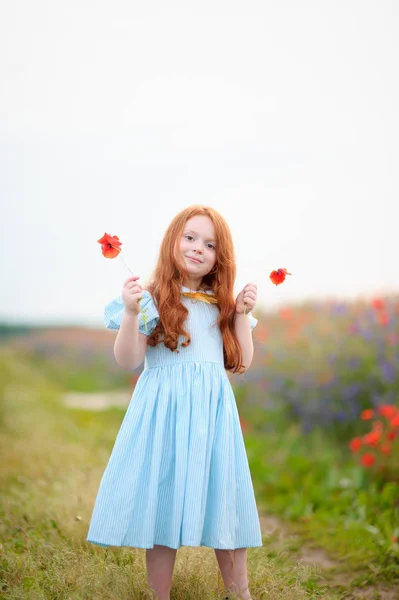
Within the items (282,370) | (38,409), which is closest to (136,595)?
(282,370)

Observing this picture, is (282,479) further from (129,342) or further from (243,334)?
(129,342)

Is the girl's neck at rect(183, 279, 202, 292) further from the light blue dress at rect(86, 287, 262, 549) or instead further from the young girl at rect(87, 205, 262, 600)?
the light blue dress at rect(86, 287, 262, 549)

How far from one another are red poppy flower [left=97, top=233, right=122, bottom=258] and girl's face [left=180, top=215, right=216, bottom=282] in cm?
29

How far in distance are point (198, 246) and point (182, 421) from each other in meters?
0.72

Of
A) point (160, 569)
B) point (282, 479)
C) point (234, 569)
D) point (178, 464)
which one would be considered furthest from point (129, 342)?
point (282, 479)

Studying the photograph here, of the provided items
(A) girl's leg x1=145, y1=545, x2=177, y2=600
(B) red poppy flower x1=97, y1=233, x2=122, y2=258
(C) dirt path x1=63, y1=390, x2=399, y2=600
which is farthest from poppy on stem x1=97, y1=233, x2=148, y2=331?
(C) dirt path x1=63, y1=390, x2=399, y2=600

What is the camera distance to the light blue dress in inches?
103

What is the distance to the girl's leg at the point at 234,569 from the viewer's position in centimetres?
276

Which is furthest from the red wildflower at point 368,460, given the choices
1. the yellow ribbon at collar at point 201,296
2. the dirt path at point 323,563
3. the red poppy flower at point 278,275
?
the yellow ribbon at collar at point 201,296

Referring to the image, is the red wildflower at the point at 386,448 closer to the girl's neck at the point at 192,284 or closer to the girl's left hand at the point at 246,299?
the girl's left hand at the point at 246,299

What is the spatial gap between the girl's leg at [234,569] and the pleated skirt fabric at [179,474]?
0.07 m

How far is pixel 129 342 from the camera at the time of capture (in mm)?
2697

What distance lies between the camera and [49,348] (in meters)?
19.5

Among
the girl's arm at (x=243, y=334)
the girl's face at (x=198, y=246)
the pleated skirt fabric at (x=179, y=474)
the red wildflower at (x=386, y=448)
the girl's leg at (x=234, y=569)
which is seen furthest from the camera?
the red wildflower at (x=386, y=448)
